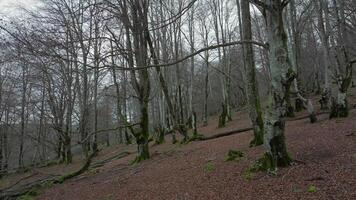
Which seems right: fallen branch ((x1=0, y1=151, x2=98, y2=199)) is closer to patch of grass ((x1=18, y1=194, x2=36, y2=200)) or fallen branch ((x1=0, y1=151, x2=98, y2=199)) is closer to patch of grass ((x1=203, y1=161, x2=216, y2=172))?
patch of grass ((x1=18, y1=194, x2=36, y2=200))

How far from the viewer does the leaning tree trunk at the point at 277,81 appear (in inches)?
247

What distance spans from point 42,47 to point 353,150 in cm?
691

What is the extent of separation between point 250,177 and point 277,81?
76.8 inches

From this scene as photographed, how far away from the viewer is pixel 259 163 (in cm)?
690

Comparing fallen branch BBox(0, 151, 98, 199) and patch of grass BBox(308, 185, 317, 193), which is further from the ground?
patch of grass BBox(308, 185, 317, 193)

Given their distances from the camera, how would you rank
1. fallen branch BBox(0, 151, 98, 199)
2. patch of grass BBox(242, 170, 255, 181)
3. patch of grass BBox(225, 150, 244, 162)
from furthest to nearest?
fallen branch BBox(0, 151, 98, 199) < patch of grass BBox(225, 150, 244, 162) < patch of grass BBox(242, 170, 255, 181)

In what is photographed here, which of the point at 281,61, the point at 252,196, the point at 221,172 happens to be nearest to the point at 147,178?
the point at 221,172

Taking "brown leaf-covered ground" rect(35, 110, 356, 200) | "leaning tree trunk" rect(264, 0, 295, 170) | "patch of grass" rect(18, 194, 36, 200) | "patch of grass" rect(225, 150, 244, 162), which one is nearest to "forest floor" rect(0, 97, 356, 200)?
"brown leaf-covered ground" rect(35, 110, 356, 200)

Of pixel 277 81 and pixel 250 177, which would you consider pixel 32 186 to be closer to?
pixel 250 177

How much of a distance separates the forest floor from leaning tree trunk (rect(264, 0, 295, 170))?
0.50 metres

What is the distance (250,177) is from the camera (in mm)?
6508

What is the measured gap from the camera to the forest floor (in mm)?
5477

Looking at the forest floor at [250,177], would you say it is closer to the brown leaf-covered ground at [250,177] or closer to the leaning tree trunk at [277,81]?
the brown leaf-covered ground at [250,177]

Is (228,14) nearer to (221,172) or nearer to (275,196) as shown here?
(221,172)
